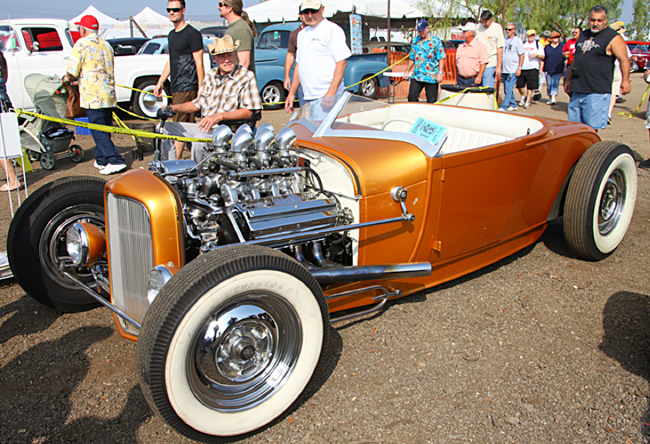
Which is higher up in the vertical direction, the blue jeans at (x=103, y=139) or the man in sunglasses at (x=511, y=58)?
the man in sunglasses at (x=511, y=58)

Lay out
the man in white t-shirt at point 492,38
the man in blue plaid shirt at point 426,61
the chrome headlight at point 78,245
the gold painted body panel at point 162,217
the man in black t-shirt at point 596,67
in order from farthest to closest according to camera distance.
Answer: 1. the man in white t-shirt at point 492,38
2. the man in blue plaid shirt at point 426,61
3. the man in black t-shirt at point 596,67
4. the chrome headlight at point 78,245
5. the gold painted body panel at point 162,217

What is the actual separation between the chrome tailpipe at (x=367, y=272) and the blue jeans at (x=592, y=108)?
3.91 meters

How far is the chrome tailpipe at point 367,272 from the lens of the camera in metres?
2.24

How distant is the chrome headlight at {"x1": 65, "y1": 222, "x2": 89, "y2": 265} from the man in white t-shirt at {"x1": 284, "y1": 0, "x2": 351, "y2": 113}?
2.56m

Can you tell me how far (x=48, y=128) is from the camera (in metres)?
6.66

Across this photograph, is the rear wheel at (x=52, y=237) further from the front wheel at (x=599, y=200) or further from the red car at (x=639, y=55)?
the red car at (x=639, y=55)

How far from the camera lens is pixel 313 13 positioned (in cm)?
433

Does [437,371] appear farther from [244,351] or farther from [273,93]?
[273,93]

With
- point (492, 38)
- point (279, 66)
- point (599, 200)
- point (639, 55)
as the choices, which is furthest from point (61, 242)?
point (639, 55)

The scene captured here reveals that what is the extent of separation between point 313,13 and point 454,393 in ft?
11.8

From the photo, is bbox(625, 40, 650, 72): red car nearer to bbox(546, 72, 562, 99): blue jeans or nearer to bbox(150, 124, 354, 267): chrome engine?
bbox(546, 72, 562, 99): blue jeans

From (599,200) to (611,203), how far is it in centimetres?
35

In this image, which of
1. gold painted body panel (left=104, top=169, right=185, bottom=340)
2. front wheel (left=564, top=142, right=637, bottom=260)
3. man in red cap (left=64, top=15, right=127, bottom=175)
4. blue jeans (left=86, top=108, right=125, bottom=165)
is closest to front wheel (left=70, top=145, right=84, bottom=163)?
blue jeans (left=86, top=108, right=125, bottom=165)

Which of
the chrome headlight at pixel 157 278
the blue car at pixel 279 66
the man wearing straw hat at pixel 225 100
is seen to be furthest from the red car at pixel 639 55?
the chrome headlight at pixel 157 278
